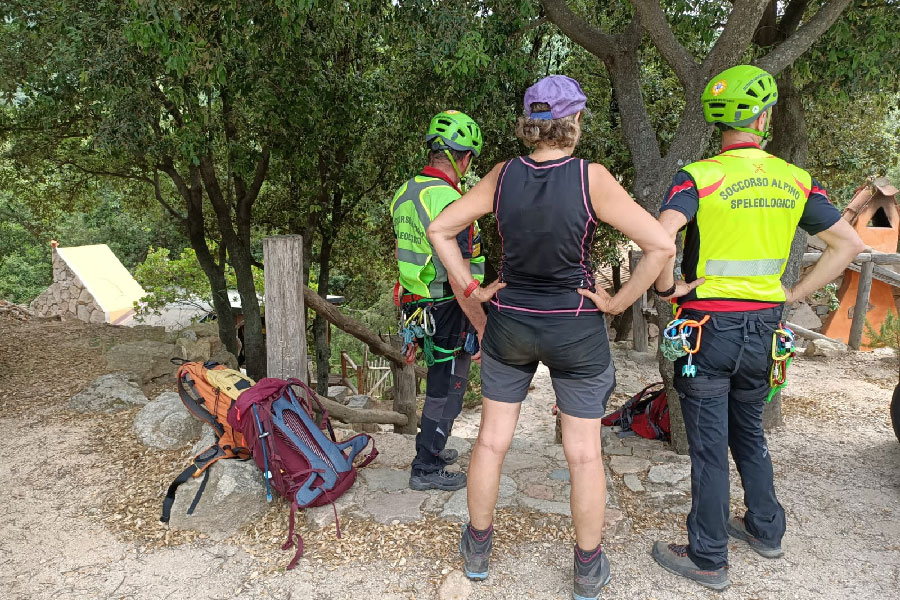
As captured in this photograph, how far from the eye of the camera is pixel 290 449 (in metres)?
3.56

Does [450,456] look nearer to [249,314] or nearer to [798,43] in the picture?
[798,43]

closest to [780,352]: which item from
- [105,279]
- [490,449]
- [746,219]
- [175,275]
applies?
[746,219]

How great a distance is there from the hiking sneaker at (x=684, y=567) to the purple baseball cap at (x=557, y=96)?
6.78ft

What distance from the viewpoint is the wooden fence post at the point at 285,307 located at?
393 cm

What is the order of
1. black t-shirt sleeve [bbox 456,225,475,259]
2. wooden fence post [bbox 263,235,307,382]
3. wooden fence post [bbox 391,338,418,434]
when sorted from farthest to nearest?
wooden fence post [bbox 391,338,418,434], wooden fence post [bbox 263,235,307,382], black t-shirt sleeve [bbox 456,225,475,259]

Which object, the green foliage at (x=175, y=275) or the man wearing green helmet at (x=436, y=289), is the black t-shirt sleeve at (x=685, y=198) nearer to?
the man wearing green helmet at (x=436, y=289)

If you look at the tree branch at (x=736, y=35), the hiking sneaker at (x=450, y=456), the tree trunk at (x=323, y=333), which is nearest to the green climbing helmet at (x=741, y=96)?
the tree branch at (x=736, y=35)

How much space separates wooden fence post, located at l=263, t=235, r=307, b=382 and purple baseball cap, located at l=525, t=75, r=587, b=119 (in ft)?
6.21

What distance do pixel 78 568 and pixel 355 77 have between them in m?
6.42

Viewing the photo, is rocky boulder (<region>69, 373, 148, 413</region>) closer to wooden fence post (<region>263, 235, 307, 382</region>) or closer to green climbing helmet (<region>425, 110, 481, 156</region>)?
wooden fence post (<region>263, 235, 307, 382</region>)

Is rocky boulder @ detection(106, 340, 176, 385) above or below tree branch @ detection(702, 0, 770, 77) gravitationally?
below

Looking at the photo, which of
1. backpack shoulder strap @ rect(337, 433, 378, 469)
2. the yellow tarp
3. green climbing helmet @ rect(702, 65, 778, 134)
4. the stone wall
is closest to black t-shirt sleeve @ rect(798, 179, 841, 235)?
green climbing helmet @ rect(702, 65, 778, 134)

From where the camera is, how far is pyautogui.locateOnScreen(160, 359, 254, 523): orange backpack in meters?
3.60

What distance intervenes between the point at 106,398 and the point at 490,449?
447 cm
